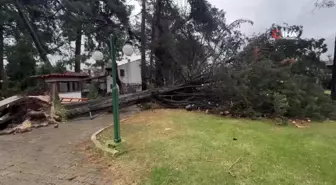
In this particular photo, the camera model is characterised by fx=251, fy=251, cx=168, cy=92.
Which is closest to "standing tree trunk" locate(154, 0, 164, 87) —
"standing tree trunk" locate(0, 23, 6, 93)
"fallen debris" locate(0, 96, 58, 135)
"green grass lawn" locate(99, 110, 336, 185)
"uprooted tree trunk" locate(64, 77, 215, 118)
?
"uprooted tree trunk" locate(64, 77, 215, 118)

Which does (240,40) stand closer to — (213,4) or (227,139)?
(213,4)

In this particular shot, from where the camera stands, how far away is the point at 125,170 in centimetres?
382

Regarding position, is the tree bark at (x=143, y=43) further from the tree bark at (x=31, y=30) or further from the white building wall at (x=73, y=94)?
the white building wall at (x=73, y=94)

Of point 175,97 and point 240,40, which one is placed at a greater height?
point 240,40

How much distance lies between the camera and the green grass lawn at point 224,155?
3.46 metres

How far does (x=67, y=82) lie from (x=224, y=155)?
18131 mm

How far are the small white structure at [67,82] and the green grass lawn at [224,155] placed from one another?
47.3 ft

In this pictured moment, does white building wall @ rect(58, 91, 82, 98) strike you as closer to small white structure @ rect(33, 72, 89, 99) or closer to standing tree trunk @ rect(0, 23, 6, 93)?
small white structure @ rect(33, 72, 89, 99)

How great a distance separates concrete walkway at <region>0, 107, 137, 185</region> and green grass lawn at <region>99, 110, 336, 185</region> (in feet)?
1.66

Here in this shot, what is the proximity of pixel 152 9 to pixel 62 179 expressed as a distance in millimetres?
11200

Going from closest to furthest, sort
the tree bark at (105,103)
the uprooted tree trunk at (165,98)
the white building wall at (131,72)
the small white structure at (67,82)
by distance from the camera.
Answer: the tree bark at (105,103), the uprooted tree trunk at (165,98), the small white structure at (67,82), the white building wall at (131,72)

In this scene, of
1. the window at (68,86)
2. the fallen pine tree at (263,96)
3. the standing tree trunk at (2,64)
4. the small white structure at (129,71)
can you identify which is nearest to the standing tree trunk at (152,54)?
the fallen pine tree at (263,96)

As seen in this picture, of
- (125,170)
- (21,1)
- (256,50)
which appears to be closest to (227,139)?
(125,170)

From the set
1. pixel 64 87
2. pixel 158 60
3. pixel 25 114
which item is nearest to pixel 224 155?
pixel 25 114
